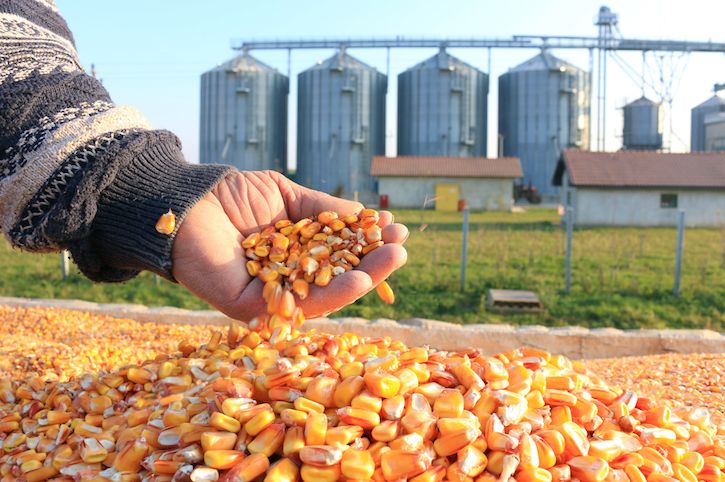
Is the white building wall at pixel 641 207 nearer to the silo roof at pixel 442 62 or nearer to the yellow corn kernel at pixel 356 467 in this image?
Answer: the silo roof at pixel 442 62

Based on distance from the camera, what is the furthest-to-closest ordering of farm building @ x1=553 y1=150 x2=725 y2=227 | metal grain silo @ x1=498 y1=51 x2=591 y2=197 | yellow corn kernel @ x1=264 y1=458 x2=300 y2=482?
metal grain silo @ x1=498 y1=51 x2=591 y2=197 < farm building @ x1=553 y1=150 x2=725 y2=227 < yellow corn kernel @ x1=264 y1=458 x2=300 y2=482

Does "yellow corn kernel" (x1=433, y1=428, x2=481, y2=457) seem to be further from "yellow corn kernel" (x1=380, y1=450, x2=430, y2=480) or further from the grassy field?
the grassy field

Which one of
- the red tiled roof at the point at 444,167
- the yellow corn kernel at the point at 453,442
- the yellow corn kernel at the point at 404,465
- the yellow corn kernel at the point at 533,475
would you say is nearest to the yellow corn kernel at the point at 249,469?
the yellow corn kernel at the point at 404,465

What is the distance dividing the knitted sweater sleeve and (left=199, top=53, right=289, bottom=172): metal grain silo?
85.9 feet

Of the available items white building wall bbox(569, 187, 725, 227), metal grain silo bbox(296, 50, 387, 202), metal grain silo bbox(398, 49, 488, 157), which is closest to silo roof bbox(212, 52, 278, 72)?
metal grain silo bbox(296, 50, 387, 202)

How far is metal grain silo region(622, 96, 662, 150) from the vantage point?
28.5 m

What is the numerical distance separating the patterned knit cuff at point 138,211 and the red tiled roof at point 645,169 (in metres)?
16.3

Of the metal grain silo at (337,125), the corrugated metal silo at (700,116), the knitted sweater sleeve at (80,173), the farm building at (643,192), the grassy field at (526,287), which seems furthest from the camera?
the corrugated metal silo at (700,116)

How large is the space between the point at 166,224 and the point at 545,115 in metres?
29.1

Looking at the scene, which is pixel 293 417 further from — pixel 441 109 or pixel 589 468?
pixel 441 109

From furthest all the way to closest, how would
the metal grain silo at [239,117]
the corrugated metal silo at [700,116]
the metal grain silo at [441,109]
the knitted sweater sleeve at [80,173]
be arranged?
the corrugated metal silo at [700,116] → the metal grain silo at [441,109] → the metal grain silo at [239,117] → the knitted sweater sleeve at [80,173]

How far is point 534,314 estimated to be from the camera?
20.3 ft

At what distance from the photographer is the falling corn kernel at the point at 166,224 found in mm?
1934

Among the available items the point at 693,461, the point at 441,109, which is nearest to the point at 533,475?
the point at 693,461
